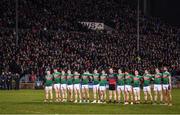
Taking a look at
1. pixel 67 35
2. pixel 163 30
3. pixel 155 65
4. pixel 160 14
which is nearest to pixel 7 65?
pixel 67 35

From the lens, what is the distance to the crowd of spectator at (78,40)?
218 ft

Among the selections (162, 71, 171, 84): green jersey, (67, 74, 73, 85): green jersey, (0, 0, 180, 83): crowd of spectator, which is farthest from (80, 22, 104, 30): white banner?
(162, 71, 171, 84): green jersey

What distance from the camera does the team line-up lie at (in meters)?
42.0

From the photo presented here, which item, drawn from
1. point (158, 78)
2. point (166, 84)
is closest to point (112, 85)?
point (158, 78)

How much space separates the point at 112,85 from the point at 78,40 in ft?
103

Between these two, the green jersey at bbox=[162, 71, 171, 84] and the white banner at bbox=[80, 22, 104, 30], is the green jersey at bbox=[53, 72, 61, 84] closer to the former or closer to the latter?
the green jersey at bbox=[162, 71, 171, 84]

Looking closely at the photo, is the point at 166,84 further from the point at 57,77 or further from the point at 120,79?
the point at 57,77

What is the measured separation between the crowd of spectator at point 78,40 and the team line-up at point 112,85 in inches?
702

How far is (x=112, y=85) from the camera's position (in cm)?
4316

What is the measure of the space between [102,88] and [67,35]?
31.8 m

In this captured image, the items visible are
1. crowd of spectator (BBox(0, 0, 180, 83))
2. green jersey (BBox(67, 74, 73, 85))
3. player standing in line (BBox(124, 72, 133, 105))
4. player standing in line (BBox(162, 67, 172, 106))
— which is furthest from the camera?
crowd of spectator (BBox(0, 0, 180, 83))

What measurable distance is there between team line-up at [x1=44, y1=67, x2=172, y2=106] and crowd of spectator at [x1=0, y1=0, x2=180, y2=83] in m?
17.8

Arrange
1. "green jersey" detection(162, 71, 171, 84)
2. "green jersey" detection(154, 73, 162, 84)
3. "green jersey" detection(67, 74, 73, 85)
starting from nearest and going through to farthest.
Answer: "green jersey" detection(162, 71, 171, 84)
"green jersey" detection(154, 73, 162, 84)
"green jersey" detection(67, 74, 73, 85)

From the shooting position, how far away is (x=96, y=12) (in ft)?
280
